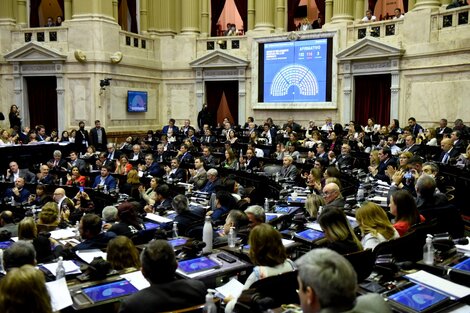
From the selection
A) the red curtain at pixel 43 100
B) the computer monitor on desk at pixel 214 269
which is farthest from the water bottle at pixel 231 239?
the red curtain at pixel 43 100

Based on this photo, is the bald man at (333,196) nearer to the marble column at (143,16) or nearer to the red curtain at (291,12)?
the red curtain at (291,12)

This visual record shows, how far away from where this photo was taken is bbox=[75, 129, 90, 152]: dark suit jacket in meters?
17.7

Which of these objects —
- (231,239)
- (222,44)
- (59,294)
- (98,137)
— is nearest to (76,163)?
(98,137)

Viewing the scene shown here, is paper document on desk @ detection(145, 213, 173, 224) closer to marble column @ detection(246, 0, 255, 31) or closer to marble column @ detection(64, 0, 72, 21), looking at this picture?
marble column @ detection(64, 0, 72, 21)

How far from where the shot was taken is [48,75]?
2077 cm

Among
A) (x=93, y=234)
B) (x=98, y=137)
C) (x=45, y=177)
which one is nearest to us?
(x=93, y=234)

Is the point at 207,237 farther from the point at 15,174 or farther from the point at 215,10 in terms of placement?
the point at 215,10

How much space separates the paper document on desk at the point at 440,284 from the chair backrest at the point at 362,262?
32cm

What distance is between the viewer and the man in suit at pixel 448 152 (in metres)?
11.1

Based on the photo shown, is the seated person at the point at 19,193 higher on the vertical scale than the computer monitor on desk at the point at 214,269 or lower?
lower

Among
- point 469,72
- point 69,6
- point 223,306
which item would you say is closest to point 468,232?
point 223,306

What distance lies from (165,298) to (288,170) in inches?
320

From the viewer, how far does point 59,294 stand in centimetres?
404

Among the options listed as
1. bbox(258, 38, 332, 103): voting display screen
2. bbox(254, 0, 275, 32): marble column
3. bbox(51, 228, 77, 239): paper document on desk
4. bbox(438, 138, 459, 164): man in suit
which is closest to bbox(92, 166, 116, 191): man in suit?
bbox(51, 228, 77, 239): paper document on desk
